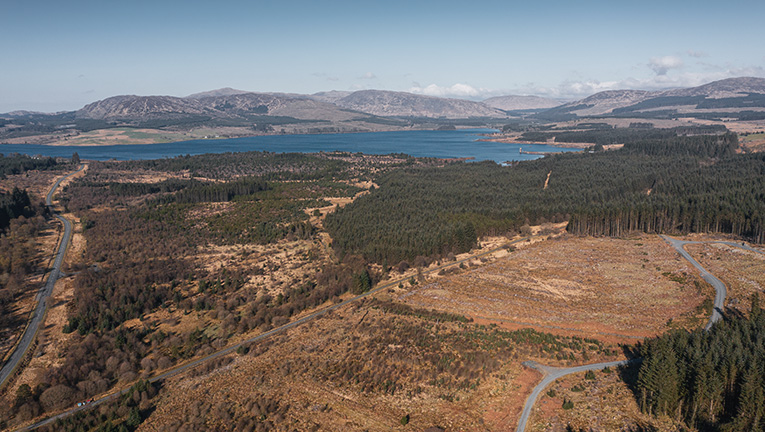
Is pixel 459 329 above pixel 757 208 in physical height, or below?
below

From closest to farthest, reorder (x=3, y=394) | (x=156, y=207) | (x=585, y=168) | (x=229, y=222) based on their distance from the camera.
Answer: (x=3, y=394) < (x=229, y=222) < (x=156, y=207) < (x=585, y=168)

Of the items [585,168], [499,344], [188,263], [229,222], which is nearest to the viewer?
[499,344]

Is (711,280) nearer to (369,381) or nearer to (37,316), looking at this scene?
(369,381)

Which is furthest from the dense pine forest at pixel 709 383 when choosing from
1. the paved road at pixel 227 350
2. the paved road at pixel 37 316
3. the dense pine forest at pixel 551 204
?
the paved road at pixel 37 316

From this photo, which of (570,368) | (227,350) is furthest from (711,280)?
(227,350)

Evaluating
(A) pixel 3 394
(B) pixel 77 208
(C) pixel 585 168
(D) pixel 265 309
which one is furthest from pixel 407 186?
(A) pixel 3 394

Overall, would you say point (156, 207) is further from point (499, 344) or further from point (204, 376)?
point (499, 344)

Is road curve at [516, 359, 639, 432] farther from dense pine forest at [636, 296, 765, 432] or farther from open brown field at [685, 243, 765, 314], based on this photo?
open brown field at [685, 243, 765, 314]

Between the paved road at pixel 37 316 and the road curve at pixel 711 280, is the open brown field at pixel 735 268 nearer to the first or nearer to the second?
the road curve at pixel 711 280
